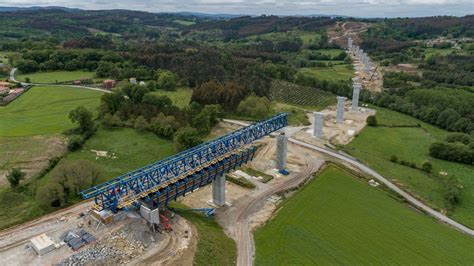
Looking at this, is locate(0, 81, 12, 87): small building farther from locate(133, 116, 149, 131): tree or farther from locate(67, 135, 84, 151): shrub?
locate(133, 116, 149, 131): tree

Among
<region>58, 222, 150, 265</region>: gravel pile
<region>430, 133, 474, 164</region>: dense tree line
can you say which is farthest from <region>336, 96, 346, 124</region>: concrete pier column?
<region>58, 222, 150, 265</region>: gravel pile

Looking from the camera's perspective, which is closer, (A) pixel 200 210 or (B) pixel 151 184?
(B) pixel 151 184

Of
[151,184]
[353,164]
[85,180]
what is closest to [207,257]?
[151,184]

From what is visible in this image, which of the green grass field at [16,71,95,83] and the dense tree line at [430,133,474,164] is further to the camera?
the green grass field at [16,71,95,83]

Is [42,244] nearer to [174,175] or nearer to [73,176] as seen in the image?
[174,175]

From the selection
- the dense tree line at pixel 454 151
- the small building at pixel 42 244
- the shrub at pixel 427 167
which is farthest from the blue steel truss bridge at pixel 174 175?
the dense tree line at pixel 454 151

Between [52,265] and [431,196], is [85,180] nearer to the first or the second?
[52,265]
